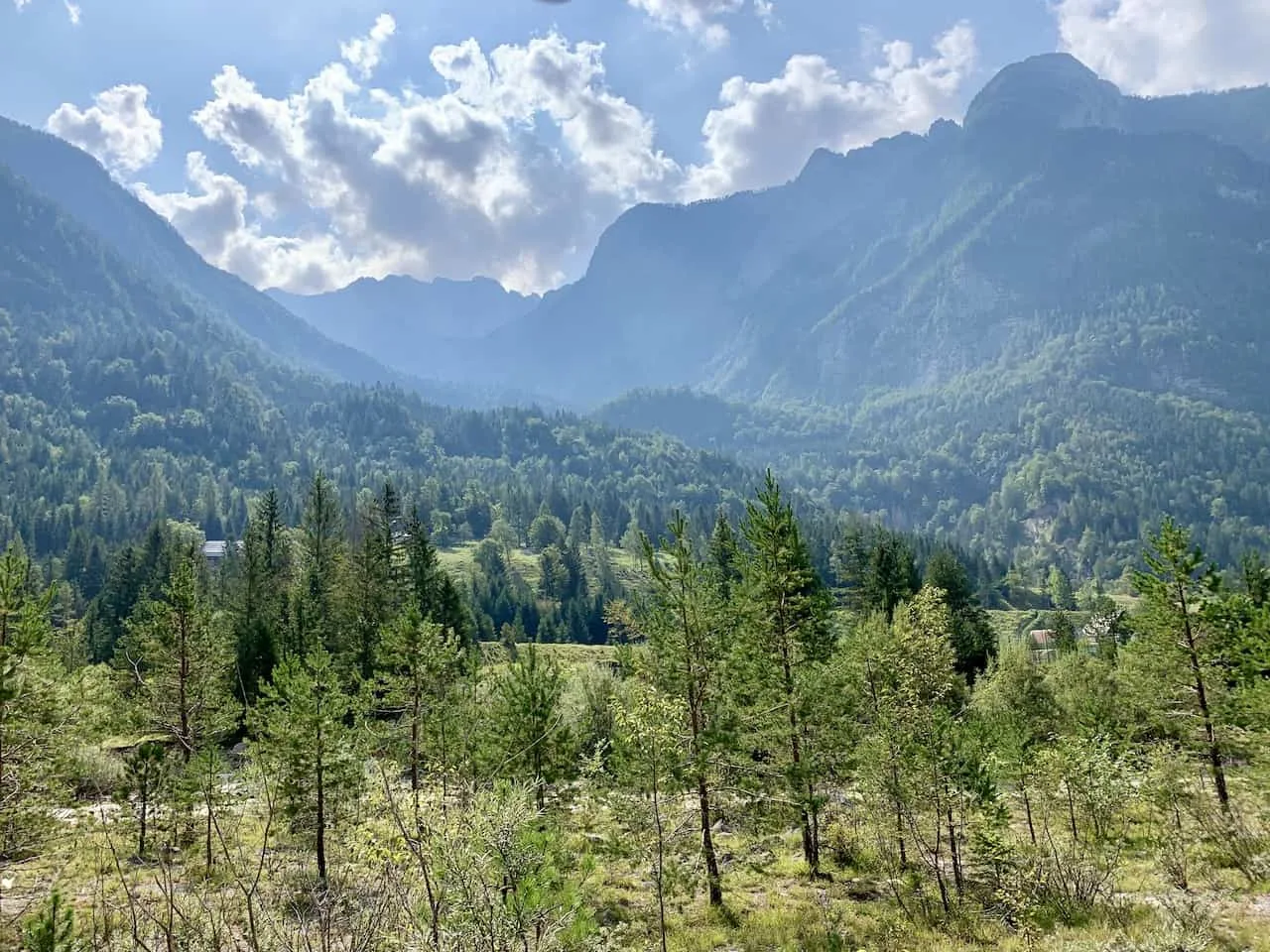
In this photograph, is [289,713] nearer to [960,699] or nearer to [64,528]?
[960,699]

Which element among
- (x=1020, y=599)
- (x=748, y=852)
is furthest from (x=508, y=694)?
(x=1020, y=599)

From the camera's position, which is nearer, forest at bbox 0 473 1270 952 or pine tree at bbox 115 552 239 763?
forest at bbox 0 473 1270 952

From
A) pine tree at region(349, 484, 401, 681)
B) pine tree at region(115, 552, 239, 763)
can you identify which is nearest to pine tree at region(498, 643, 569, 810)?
pine tree at region(115, 552, 239, 763)

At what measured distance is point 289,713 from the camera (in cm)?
2350

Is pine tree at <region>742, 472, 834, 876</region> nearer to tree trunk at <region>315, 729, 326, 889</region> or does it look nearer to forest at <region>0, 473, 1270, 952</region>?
forest at <region>0, 473, 1270, 952</region>

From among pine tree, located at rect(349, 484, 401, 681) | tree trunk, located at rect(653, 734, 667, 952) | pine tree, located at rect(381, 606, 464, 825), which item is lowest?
tree trunk, located at rect(653, 734, 667, 952)

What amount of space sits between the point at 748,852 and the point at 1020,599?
175m

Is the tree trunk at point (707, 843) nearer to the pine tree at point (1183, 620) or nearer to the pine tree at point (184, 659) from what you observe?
the pine tree at point (1183, 620)

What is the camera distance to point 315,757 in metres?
24.0

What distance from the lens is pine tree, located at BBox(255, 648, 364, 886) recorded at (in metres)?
23.5

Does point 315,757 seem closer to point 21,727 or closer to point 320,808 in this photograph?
point 320,808

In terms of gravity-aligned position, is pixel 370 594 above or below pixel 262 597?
below

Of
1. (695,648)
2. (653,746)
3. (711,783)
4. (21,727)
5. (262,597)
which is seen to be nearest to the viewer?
(653,746)

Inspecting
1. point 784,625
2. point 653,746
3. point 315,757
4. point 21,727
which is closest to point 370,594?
point 315,757
